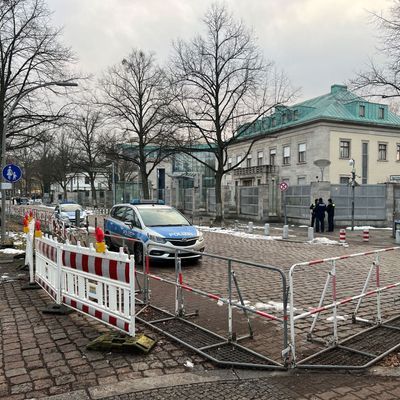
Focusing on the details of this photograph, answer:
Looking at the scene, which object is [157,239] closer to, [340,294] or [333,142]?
[340,294]

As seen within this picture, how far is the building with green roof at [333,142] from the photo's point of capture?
148 ft

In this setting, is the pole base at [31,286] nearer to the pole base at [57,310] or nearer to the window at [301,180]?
the pole base at [57,310]

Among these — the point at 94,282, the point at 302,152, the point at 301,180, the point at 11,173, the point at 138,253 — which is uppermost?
the point at 302,152

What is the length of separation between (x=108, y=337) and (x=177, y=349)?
0.85 meters

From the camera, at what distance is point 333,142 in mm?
45344

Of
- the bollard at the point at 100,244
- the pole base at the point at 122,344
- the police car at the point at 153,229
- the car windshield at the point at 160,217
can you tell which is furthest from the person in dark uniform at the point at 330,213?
the pole base at the point at 122,344

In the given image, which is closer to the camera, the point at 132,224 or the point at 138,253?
the point at 138,253

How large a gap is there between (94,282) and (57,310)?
1.21 metres

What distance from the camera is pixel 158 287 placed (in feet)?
27.5

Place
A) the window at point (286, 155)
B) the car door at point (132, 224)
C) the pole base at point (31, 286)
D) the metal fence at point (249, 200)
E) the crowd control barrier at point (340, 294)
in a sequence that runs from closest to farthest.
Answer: the crowd control barrier at point (340, 294), the pole base at point (31, 286), the car door at point (132, 224), the metal fence at point (249, 200), the window at point (286, 155)

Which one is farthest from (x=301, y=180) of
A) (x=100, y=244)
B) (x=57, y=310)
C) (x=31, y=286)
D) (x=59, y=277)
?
(x=100, y=244)

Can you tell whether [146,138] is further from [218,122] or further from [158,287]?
[158,287]

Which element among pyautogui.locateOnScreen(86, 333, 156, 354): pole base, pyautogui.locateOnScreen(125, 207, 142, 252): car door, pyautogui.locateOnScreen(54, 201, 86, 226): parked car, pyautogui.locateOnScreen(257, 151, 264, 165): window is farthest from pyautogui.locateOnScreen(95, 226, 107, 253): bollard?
pyautogui.locateOnScreen(257, 151, 264, 165): window

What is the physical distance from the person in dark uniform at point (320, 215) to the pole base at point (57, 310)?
18020mm
